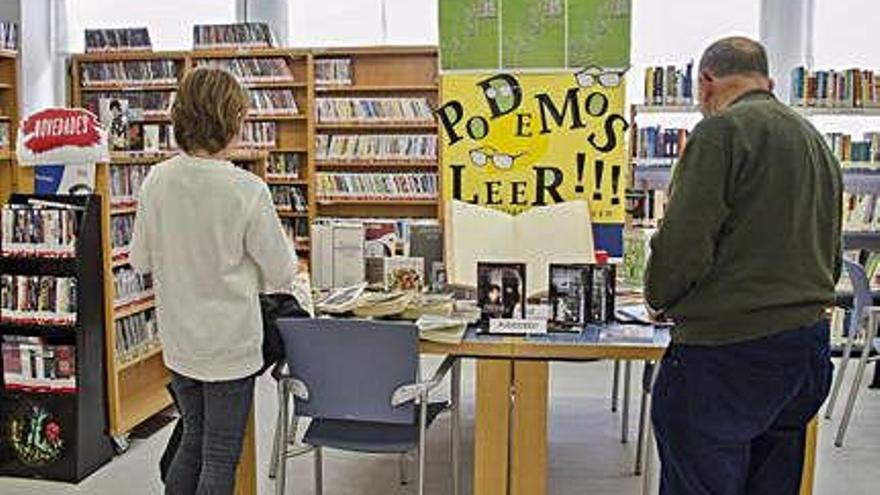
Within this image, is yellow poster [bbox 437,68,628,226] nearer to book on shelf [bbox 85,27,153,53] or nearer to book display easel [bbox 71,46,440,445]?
book display easel [bbox 71,46,440,445]

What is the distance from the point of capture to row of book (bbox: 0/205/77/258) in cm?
380

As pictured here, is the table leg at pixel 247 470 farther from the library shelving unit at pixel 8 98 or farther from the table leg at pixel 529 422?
the library shelving unit at pixel 8 98

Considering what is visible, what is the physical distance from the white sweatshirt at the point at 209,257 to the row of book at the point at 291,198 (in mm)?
4614

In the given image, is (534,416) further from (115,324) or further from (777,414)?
(115,324)

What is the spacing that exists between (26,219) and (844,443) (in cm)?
358

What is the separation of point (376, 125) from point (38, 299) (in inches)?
141

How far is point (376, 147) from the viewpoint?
710cm

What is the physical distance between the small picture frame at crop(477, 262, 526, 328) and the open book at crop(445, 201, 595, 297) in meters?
0.32

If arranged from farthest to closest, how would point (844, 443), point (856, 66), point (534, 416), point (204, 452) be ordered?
point (856, 66) < point (844, 443) < point (534, 416) < point (204, 452)

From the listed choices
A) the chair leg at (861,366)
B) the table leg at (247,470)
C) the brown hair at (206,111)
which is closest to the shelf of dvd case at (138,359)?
the table leg at (247,470)

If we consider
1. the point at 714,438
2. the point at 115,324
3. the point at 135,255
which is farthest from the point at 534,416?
the point at 115,324

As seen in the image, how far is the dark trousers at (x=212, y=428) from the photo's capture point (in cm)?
259

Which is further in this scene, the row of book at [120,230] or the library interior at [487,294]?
the row of book at [120,230]

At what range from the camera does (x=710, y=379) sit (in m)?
2.32
